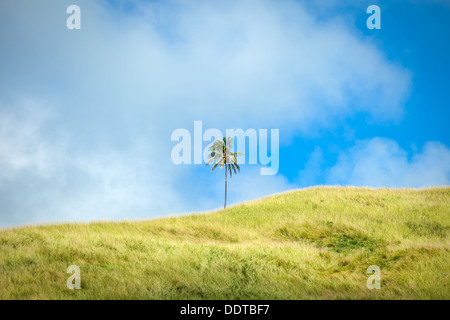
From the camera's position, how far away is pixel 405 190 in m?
44.8

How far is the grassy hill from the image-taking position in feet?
45.1

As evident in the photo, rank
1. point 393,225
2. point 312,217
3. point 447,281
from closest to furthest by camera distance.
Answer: point 447,281, point 393,225, point 312,217

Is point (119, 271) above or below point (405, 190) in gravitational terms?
below

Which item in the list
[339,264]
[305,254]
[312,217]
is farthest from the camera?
[312,217]

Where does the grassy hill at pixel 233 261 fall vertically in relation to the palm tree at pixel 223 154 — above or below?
below

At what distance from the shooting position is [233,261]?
1766 centimetres

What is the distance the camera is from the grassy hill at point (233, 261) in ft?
45.1

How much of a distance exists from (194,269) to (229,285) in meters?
2.38

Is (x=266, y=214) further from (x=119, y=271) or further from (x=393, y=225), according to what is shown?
(x=119, y=271)

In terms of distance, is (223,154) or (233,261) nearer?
(233,261)

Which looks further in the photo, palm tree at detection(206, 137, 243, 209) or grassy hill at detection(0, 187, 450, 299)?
palm tree at detection(206, 137, 243, 209)
